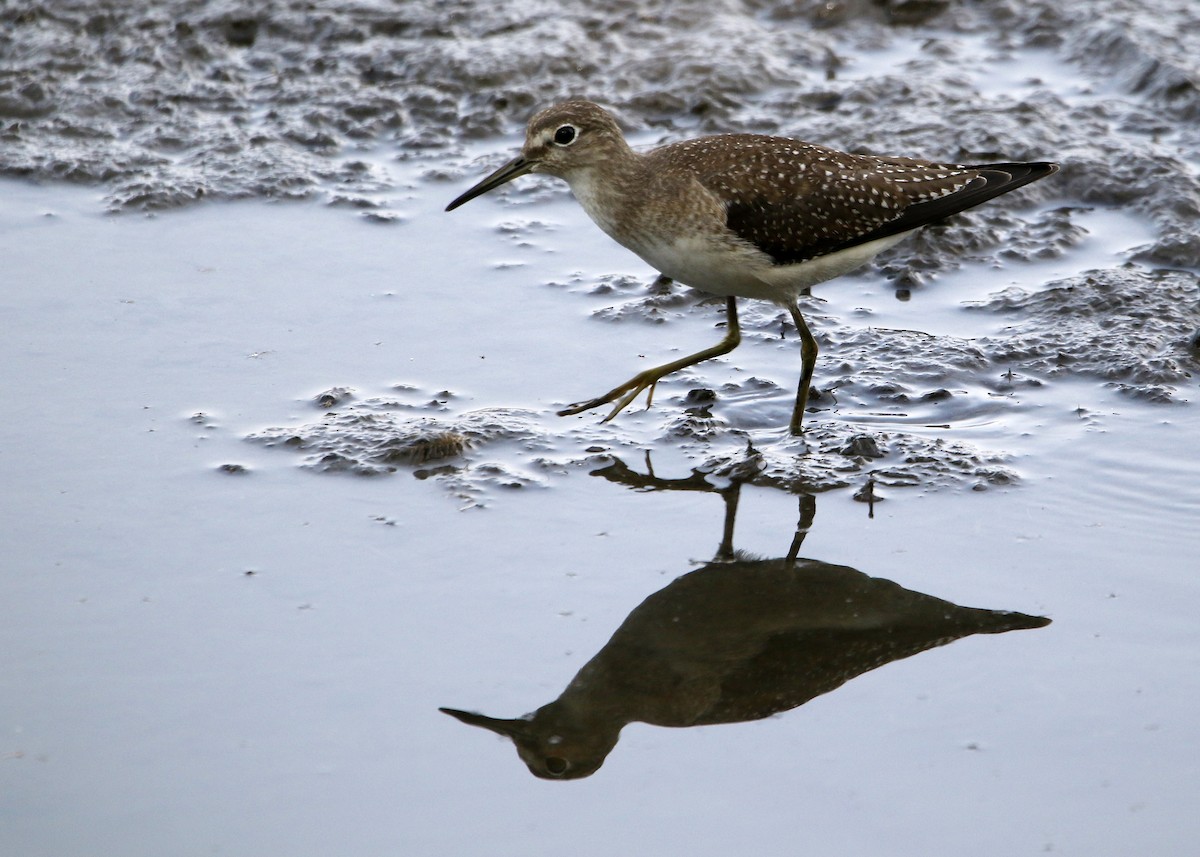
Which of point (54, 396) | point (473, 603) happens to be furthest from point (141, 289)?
point (473, 603)

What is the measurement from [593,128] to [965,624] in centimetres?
278

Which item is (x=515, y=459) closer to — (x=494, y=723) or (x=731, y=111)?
(x=494, y=723)

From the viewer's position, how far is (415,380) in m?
6.43

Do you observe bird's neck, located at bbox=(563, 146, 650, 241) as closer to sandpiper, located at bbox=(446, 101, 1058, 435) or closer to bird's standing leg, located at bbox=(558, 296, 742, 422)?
sandpiper, located at bbox=(446, 101, 1058, 435)

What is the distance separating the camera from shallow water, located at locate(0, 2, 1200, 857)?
396 cm

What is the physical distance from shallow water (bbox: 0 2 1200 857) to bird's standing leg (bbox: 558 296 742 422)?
0.09 meters

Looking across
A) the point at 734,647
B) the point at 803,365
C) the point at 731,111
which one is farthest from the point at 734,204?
the point at 731,111

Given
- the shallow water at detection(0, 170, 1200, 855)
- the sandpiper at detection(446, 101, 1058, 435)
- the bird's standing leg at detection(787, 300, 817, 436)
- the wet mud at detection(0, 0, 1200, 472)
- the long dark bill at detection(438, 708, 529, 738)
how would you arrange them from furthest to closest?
the wet mud at detection(0, 0, 1200, 472) < the bird's standing leg at detection(787, 300, 817, 436) < the sandpiper at detection(446, 101, 1058, 435) < the long dark bill at detection(438, 708, 529, 738) < the shallow water at detection(0, 170, 1200, 855)

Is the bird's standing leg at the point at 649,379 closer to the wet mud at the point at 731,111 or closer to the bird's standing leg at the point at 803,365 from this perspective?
the wet mud at the point at 731,111

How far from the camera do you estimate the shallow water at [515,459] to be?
3.96m

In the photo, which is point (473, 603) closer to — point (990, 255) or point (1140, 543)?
point (1140, 543)

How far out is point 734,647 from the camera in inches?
185

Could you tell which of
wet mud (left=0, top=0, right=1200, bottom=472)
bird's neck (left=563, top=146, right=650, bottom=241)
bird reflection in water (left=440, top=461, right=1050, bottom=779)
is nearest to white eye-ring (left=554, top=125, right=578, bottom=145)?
bird's neck (left=563, top=146, right=650, bottom=241)

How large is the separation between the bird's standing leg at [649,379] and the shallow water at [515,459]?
0.09 meters
